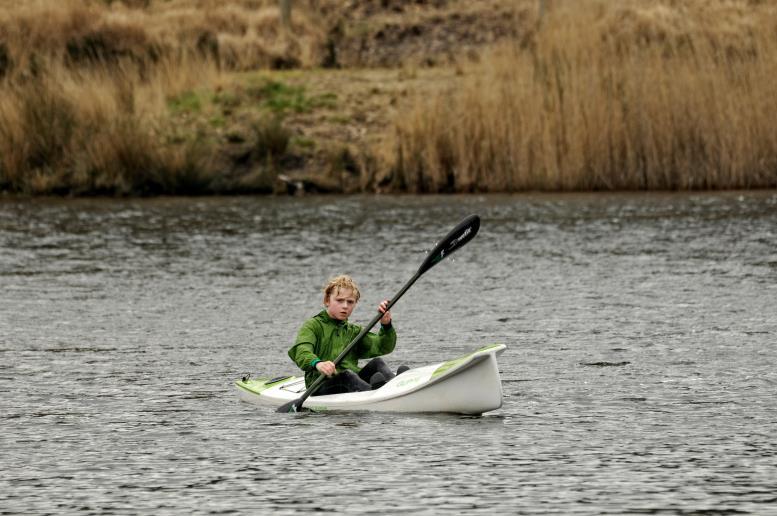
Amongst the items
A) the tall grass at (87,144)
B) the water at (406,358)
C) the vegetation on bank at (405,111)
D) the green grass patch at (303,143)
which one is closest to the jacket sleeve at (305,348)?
the water at (406,358)

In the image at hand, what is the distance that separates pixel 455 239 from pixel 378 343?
1.14 meters

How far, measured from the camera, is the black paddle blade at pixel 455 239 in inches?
429

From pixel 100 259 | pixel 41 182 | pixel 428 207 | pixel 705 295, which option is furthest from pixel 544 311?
pixel 41 182

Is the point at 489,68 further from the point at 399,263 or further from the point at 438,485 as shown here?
the point at 438,485

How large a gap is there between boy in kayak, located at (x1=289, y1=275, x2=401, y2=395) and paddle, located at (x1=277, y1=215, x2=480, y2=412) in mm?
92

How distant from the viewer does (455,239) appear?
11102 millimetres

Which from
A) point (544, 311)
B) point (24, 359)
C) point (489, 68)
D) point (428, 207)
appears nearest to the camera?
point (24, 359)

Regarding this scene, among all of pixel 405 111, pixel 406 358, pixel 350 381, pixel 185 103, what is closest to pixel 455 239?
pixel 350 381

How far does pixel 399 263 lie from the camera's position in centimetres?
1819

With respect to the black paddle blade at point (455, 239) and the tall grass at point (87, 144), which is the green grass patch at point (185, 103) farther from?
the black paddle blade at point (455, 239)

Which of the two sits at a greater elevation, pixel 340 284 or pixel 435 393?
pixel 340 284

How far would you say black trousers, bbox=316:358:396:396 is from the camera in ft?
33.9

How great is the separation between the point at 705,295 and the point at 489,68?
11.6m

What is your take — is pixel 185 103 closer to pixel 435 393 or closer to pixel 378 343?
pixel 378 343
